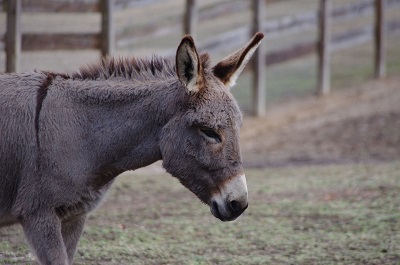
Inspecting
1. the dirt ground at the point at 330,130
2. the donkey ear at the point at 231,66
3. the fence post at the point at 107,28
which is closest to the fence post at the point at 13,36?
the fence post at the point at 107,28

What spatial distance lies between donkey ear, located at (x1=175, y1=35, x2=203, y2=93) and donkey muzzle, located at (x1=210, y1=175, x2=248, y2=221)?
0.61 metres

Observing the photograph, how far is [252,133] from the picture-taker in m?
13.5

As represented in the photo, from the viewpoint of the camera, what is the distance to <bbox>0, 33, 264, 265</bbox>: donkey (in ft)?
16.4

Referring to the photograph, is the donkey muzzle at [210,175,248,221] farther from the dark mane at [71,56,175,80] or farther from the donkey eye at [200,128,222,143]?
the dark mane at [71,56,175,80]

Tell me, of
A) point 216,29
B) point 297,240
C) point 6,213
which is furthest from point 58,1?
point 216,29

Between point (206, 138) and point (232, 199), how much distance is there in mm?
419

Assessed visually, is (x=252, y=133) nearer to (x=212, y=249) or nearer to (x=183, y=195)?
(x=183, y=195)

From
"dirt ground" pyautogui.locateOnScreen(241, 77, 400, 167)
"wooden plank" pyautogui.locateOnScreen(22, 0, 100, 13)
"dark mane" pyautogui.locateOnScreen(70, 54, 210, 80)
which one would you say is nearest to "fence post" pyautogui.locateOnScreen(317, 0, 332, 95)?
"dirt ground" pyautogui.locateOnScreen(241, 77, 400, 167)

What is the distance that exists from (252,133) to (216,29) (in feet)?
19.5

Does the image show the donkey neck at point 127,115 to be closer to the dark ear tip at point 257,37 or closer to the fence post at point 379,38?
the dark ear tip at point 257,37

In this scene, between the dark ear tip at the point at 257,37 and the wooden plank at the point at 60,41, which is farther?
the wooden plank at the point at 60,41

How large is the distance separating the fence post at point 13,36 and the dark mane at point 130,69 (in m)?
4.60

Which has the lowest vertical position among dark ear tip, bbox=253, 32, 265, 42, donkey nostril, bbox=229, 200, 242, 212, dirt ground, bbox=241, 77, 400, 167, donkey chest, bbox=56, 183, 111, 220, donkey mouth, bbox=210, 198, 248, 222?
dirt ground, bbox=241, 77, 400, 167

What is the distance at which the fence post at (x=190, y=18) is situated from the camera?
43.8 feet
